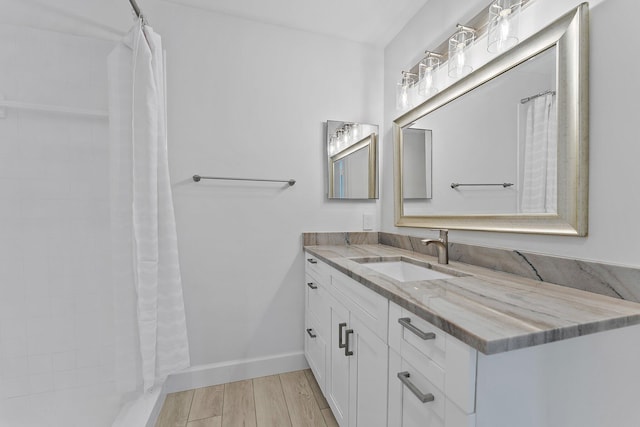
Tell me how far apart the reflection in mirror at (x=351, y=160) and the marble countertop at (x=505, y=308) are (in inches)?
41.4

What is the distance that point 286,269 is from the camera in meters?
1.98

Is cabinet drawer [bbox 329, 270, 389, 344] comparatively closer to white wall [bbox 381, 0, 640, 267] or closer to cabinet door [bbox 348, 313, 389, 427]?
cabinet door [bbox 348, 313, 389, 427]

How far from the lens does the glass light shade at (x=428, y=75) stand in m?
1.59

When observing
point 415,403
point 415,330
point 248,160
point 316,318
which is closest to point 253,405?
point 316,318

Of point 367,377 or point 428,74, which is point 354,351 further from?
point 428,74

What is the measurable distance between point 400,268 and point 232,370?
4.15 ft

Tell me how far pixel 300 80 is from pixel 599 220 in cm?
175

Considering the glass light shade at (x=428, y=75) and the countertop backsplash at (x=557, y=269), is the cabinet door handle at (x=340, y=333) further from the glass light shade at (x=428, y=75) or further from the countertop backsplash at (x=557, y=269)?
the glass light shade at (x=428, y=75)

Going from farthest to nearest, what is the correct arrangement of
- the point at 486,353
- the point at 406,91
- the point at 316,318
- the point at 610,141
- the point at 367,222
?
the point at 367,222 < the point at 406,91 < the point at 316,318 < the point at 610,141 < the point at 486,353

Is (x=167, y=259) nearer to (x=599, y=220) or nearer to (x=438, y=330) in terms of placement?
(x=438, y=330)

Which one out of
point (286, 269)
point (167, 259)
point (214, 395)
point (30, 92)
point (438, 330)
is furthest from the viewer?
Answer: point (286, 269)

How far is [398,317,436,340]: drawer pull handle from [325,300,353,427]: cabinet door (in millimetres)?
459

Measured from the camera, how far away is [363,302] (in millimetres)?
1081

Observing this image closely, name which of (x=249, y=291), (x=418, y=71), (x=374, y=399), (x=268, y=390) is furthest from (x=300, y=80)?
(x=268, y=390)
